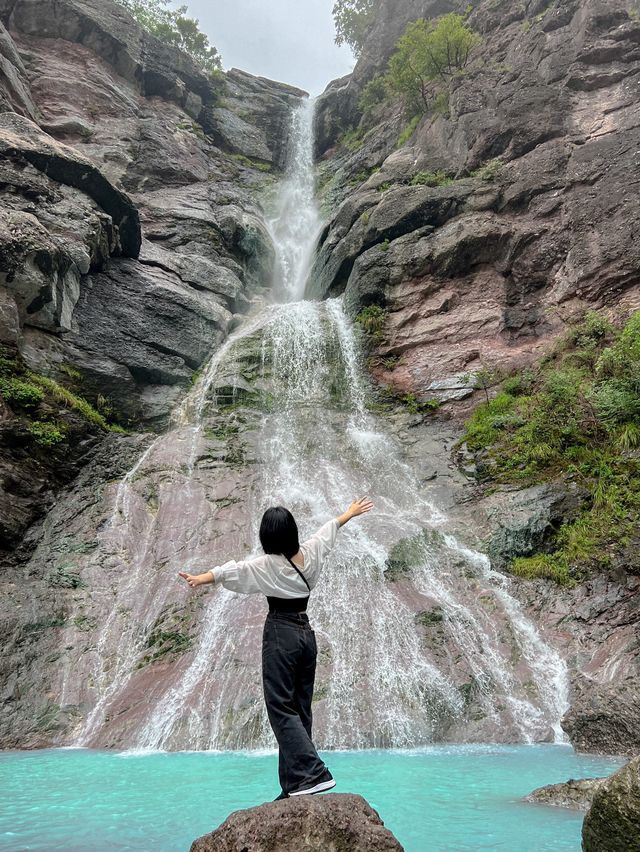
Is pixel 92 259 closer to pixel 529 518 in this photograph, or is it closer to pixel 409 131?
pixel 529 518

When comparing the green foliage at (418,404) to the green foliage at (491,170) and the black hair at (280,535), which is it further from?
the black hair at (280,535)

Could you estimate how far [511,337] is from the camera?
15.5 metres

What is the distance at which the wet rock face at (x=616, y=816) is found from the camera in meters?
2.49

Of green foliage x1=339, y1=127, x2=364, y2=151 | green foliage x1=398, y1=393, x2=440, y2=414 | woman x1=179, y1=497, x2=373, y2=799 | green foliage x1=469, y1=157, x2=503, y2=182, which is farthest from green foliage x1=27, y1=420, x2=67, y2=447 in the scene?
green foliage x1=339, y1=127, x2=364, y2=151

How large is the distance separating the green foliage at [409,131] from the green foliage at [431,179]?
188 inches

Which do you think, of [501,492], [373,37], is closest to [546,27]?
[373,37]

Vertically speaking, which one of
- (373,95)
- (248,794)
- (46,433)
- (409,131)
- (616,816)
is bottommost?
(248,794)

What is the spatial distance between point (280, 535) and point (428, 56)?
25.3 m

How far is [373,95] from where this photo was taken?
3083 cm

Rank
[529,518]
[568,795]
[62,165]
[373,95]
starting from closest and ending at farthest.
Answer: [568,795] → [529,518] → [62,165] → [373,95]

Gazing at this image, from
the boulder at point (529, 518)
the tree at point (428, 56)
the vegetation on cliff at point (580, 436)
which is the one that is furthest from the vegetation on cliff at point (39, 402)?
the tree at point (428, 56)

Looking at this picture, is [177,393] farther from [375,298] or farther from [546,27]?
[546,27]

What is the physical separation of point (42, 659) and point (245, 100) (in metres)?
36.7

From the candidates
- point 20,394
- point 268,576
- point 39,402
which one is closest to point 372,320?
point 39,402
